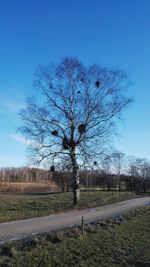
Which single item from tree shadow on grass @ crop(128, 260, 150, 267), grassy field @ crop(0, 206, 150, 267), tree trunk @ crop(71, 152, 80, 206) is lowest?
tree shadow on grass @ crop(128, 260, 150, 267)

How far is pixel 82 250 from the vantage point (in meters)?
12.0

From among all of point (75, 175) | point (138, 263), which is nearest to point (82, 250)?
point (138, 263)

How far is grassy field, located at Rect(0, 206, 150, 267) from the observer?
1048 centimetres

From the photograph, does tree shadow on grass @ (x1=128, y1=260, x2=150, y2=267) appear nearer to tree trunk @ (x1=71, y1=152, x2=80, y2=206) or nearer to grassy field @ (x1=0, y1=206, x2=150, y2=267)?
grassy field @ (x1=0, y1=206, x2=150, y2=267)

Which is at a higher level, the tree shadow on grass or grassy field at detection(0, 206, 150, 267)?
grassy field at detection(0, 206, 150, 267)

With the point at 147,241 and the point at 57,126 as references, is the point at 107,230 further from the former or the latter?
the point at 57,126

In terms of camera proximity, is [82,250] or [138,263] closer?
[138,263]

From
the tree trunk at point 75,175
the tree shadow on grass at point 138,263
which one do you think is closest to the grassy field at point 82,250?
the tree shadow on grass at point 138,263

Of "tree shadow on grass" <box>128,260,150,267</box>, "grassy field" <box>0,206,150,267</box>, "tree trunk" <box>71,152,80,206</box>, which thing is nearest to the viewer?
"grassy field" <box>0,206,150,267</box>

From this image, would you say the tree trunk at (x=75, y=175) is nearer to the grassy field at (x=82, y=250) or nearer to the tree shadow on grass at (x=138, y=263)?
Answer: the grassy field at (x=82, y=250)

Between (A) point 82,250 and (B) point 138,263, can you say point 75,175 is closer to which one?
(A) point 82,250

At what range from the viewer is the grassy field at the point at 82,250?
1048cm

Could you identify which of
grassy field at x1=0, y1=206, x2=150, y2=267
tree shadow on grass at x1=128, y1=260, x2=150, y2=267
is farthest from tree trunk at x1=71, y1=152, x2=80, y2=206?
tree shadow on grass at x1=128, y1=260, x2=150, y2=267

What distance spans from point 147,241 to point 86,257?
4.38m
